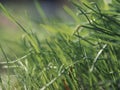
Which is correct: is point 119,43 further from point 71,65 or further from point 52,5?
point 52,5

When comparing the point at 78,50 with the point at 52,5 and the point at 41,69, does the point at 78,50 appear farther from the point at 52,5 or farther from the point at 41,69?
the point at 52,5

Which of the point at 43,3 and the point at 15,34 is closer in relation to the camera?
the point at 15,34

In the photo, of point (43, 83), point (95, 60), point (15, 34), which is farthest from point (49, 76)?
point (15, 34)

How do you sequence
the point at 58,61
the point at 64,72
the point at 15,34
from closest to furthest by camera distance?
the point at 64,72 → the point at 58,61 → the point at 15,34

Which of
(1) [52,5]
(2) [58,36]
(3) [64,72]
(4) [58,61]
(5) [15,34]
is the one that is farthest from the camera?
(1) [52,5]

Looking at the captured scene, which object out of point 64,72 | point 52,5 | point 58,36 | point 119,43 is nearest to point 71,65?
point 64,72

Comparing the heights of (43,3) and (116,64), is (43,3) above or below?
below
